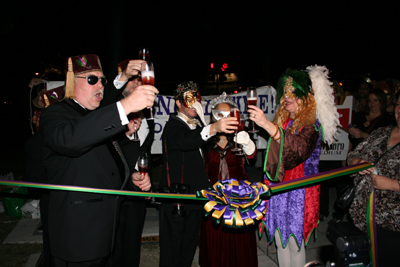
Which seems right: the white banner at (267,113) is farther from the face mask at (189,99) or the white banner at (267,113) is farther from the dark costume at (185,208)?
the dark costume at (185,208)

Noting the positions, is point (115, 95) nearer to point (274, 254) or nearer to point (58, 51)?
point (274, 254)

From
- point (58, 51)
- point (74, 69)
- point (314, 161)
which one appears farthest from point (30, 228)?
point (58, 51)

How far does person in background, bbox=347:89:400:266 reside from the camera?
8.18 ft

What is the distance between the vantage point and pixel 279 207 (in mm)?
3000

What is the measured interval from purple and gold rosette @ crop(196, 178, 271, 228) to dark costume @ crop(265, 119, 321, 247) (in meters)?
0.37

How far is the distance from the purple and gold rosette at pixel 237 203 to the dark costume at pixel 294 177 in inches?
14.7

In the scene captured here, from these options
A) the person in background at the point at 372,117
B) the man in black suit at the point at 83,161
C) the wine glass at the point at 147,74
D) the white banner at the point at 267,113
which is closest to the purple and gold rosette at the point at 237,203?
the man in black suit at the point at 83,161

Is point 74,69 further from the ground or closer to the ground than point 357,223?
further from the ground

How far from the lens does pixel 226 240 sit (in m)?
3.18

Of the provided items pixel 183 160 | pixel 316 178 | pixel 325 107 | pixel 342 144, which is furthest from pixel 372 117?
pixel 183 160

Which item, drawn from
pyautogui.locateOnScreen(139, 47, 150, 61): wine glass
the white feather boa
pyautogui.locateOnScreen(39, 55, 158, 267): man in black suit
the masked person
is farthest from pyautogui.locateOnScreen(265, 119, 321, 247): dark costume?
pyautogui.locateOnScreen(139, 47, 150, 61): wine glass

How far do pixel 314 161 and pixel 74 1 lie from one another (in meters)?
11.4

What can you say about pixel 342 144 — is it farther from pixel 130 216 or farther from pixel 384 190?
pixel 130 216

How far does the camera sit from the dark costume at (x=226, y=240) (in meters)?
3.17
